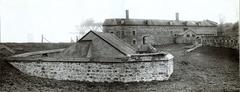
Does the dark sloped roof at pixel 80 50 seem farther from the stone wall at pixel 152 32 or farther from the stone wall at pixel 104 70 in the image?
the stone wall at pixel 152 32

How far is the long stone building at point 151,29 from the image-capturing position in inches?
1576

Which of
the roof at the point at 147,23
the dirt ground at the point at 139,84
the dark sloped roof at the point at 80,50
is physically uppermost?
the roof at the point at 147,23

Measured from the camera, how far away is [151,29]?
4181cm

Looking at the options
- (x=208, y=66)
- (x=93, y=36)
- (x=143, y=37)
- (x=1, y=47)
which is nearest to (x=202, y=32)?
(x=143, y=37)

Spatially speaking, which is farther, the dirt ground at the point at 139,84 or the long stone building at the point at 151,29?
the long stone building at the point at 151,29

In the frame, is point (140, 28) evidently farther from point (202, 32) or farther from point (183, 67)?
point (183, 67)

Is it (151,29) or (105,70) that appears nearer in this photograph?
(105,70)

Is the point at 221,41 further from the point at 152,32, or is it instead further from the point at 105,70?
the point at 105,70

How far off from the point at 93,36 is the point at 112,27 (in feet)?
73.8

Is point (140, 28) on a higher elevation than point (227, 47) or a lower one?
higher

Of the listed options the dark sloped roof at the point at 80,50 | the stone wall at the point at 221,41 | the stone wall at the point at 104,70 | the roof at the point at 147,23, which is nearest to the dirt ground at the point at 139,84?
the stone wall at the point at 104,70

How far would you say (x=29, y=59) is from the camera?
15680mm

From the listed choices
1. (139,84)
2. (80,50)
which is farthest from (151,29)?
(139,84)

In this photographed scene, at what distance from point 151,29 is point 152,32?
52 centimetres
